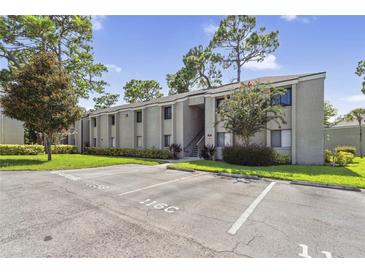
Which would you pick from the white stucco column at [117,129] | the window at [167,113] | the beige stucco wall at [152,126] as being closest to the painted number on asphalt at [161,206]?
the beige stucco wall at [152,126]

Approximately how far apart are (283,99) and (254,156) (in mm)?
5341

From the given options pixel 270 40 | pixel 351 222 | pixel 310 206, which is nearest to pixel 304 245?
pixel 351 222

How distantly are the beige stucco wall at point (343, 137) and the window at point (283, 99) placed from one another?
13.4 metres

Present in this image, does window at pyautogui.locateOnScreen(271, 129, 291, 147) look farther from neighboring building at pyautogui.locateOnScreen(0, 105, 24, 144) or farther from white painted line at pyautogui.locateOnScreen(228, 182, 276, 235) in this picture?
neighboring building at pyautogui.locateOnScreen(0, 105, 24, 144)

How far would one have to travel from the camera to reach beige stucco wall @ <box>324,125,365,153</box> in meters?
24.3

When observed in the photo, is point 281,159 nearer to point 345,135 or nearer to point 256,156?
point 256,156

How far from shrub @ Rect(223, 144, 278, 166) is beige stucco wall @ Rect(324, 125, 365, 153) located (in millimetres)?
15202

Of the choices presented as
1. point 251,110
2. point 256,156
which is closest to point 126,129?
point 251,110

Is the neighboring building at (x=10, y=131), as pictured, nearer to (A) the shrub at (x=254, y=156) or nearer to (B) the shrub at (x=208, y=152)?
(B) the shrub at (x=208, y=152)

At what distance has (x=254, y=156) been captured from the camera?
44.5 feet

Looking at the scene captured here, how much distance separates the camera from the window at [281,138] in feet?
47.8

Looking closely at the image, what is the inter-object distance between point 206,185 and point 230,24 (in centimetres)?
2886

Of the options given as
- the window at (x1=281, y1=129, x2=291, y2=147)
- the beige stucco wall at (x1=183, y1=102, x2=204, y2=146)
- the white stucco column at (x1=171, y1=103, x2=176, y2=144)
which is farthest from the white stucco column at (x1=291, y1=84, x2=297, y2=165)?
the white stucco column at (x1=171, y1=103, x2=176, y2=144)
